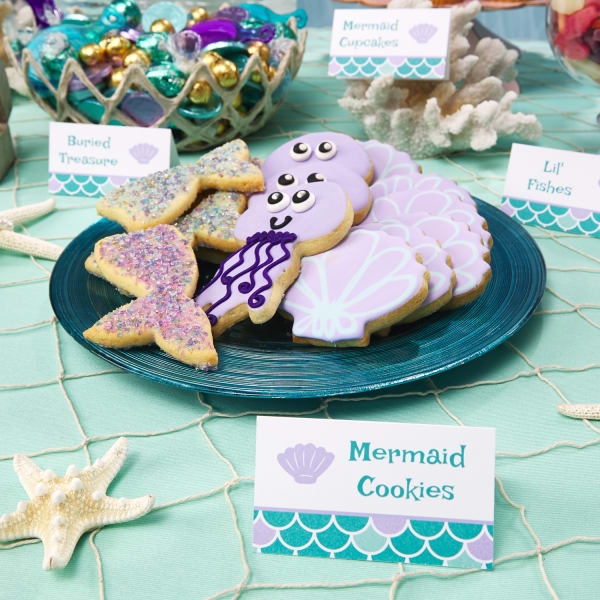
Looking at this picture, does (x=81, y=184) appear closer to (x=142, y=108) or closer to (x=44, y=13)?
(x=142, y=108)

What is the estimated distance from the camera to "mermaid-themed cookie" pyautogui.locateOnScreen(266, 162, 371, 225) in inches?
39.6

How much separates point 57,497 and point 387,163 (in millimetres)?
766

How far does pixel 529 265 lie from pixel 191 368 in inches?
20.3

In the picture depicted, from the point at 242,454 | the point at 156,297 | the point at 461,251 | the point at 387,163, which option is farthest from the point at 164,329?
the point at 387,163

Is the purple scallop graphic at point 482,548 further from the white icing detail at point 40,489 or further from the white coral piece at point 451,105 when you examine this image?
A: the white coral piece at point 451,105

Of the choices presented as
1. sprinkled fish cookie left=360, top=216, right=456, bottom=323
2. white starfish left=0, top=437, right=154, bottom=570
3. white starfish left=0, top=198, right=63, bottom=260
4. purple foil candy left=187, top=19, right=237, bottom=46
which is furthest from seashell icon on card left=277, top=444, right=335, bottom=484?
purple foil candy left=187, top=19, right=237, bottom=46

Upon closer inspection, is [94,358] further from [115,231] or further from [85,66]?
[85,66]

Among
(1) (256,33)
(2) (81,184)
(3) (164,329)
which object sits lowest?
(2) (81,184)

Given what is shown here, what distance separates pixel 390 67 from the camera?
4.88 ft

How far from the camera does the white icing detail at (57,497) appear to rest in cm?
65

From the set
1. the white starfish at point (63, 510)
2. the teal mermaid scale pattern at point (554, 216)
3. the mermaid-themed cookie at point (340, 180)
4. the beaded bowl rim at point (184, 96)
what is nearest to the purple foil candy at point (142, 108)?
the beaded bowl rim at point (184, 96)

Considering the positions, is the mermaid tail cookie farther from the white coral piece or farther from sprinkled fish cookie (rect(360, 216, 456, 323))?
the white coral piece

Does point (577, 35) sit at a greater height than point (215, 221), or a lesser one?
greater

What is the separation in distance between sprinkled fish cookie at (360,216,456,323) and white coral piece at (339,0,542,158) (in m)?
0.60
